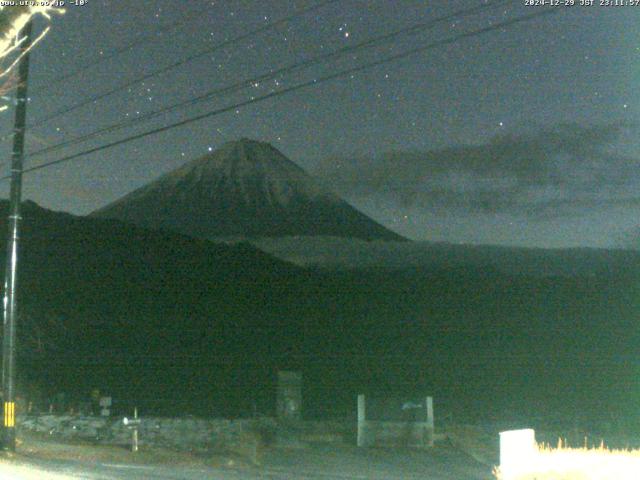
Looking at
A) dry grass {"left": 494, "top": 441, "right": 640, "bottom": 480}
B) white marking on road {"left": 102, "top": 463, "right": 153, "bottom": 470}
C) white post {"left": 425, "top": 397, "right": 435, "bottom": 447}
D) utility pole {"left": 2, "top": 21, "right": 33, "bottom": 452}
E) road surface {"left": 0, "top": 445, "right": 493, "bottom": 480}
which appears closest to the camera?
dry grass {"left": 494, "top": 441, "right": 640, "bottom": 480}

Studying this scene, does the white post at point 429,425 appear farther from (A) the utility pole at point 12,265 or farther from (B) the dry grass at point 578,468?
(A) the utility pole at point 12,265

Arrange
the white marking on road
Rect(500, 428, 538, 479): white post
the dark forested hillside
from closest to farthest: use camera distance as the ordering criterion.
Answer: Rect(500, 428, 538, 479): white post, the white marking on road, the dark forested hillside

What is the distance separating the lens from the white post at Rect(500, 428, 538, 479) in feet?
44.5

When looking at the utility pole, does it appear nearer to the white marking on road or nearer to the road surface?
the road surface

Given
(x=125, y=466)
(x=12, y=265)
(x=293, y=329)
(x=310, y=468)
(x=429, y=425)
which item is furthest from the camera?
(x=293, y=329)

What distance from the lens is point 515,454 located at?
13688mm

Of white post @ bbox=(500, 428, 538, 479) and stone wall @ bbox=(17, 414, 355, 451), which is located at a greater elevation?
white post @ bbox=(500, 428, 538, 479)

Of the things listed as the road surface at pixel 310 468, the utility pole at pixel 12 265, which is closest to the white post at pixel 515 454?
the road surface at pixel 310 468

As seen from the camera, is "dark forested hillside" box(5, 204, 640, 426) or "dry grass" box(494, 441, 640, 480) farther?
"dark forested hillside" box(5, 204, 640, 426)

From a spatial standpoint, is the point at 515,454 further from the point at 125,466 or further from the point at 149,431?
the point at 149,431

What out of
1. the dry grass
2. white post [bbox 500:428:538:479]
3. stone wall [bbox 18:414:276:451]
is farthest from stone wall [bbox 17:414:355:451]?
the dry grass

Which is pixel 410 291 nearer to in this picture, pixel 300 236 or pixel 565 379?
pixel 565 379

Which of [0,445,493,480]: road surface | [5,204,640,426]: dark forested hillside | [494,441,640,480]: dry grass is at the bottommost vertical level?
[0,445,493,480]: road surface

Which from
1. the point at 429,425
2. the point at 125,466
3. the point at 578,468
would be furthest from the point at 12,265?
the point at 429,425
